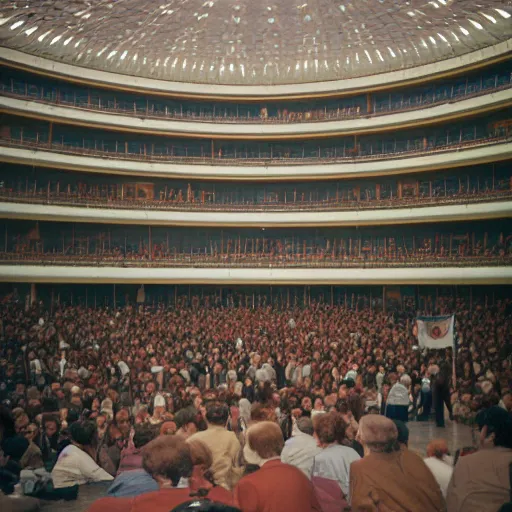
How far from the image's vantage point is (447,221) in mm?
32156

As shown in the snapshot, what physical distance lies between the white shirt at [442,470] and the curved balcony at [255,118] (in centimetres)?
2655

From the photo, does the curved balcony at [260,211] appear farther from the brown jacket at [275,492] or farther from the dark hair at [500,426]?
the brown jacket at [275,492]

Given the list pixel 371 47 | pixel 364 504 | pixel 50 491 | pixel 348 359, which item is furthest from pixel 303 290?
pixel 364 504

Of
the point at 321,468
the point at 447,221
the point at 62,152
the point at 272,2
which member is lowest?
the point at 321,468

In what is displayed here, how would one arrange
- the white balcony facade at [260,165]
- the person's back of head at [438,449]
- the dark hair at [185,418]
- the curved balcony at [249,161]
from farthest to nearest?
the curved balcony at [249,161], the white balcony facade at [260,165], the dark hair at [185,418], the person's back of head at [438,449]

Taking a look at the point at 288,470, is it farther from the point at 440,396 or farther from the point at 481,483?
the point at 440,396

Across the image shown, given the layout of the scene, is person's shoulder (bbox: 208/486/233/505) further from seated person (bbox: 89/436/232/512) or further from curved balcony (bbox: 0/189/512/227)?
curved balcony (bbox: 0/189/512/227)

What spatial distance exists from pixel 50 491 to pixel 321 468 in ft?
12.2

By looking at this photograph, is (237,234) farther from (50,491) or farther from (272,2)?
(50,491)

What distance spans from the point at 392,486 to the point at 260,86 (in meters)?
35.9

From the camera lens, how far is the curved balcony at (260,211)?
99.3ft

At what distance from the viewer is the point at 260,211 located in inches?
1410

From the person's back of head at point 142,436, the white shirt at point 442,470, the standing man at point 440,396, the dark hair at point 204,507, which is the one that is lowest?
the standing man at point 440,396

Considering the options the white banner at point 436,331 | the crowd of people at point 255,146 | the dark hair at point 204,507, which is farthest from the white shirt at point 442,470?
the crowd of people at point 255,146
